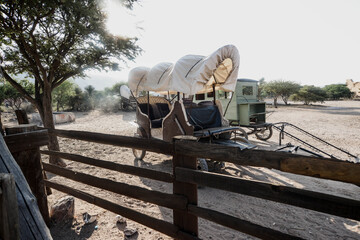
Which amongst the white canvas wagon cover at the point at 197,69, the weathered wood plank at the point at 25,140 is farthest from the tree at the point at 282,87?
the weathered wood plank at the point at 25,140

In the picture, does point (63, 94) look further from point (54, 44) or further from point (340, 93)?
point (340, 93)

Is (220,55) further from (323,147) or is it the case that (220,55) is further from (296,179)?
(323,147)

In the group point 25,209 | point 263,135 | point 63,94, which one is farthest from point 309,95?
point 25,209

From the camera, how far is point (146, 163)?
6320 millimetres

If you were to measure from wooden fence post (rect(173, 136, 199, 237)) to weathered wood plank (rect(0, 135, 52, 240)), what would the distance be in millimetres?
1164

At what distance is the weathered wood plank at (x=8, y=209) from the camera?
84cm

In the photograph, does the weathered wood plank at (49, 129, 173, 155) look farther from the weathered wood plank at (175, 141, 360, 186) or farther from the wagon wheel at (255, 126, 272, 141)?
the wagon wheel at (255, 126, 272, 141)

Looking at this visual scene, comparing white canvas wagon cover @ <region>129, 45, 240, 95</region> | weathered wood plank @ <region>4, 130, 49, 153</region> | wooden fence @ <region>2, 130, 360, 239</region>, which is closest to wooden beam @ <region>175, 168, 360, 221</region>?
wooden fence @ <region>2, 130, 360, 239</region>

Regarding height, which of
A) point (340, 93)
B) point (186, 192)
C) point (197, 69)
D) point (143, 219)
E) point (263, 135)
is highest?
point (197, 69)

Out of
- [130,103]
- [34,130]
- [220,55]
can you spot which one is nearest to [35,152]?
[34,130]

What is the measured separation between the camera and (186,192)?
2000mm

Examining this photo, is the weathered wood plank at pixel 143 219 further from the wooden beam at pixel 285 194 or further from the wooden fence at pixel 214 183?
the wooden beam at pixel 285 194

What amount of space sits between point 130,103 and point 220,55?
21713mm

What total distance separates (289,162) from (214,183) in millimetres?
659
